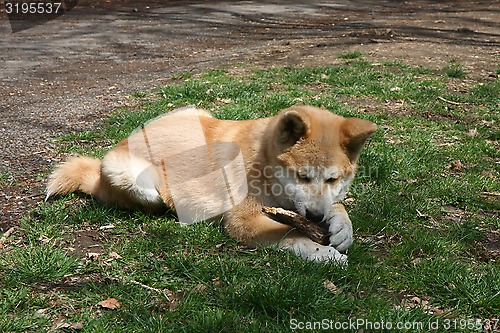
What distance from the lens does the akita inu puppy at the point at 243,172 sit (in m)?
3.85

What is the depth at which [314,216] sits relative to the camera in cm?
379

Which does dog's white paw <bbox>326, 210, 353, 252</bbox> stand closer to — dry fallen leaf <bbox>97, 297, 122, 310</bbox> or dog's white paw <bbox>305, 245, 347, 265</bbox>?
dog's white paw <bbox>305, 245, 347, 265</bbox>

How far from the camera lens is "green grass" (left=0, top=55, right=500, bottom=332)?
124 inches

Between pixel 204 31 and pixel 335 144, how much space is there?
10720 mm

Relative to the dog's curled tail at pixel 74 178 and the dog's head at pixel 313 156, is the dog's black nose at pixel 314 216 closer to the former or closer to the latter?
the dog's head at pixel 313 156

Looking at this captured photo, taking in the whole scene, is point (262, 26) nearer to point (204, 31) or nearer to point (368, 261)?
point (204, 31)

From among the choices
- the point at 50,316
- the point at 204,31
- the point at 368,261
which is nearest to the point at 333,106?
the point at 368,261

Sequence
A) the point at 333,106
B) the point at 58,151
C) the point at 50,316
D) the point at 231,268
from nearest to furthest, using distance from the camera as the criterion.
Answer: the point at 50,316 → the point at 231,268 → the point at 58,151 → the point at 333,106

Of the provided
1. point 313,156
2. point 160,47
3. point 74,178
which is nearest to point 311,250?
point 313,156

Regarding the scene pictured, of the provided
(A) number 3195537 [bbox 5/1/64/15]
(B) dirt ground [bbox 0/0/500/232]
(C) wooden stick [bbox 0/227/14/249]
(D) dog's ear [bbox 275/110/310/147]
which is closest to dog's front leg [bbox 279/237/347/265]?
(D) dog's ear [bbox 275/110/310/147]

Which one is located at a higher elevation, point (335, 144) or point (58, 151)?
point (335, 144)

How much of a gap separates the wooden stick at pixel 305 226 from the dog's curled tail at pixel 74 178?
1820 mm

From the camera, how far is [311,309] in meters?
3.20

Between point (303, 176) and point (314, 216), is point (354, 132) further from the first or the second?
point (314, 216)
